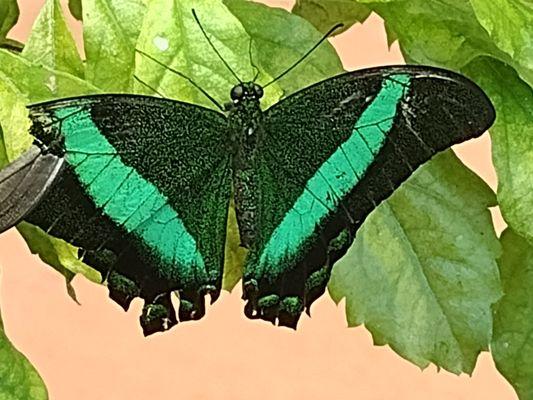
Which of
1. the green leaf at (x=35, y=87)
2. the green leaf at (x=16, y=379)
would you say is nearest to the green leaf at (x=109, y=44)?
the green leaf at (x=35, y=87)

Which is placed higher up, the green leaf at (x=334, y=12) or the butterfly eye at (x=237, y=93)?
the green leaf at (x=334, y=12)

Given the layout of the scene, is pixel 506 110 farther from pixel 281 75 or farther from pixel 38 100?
pixel 38 100

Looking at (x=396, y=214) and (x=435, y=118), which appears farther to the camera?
(x=396, y=214)

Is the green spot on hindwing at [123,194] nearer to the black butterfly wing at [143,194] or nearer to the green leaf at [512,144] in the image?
the black butterfly wing at [143,194]

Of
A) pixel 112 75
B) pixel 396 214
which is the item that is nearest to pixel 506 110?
pixel 396 214

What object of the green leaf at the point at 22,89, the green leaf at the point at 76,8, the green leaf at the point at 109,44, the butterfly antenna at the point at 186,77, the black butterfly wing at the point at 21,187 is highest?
the green leaf at the point at 76,8

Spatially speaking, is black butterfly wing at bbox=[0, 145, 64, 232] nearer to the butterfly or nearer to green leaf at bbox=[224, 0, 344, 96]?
the butterfly

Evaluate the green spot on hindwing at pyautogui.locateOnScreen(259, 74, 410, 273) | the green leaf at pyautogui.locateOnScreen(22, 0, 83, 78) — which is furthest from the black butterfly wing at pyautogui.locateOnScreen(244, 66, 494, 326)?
the green leaf at pyautogui.locateOnScreen(22, 0, 83, 78)
